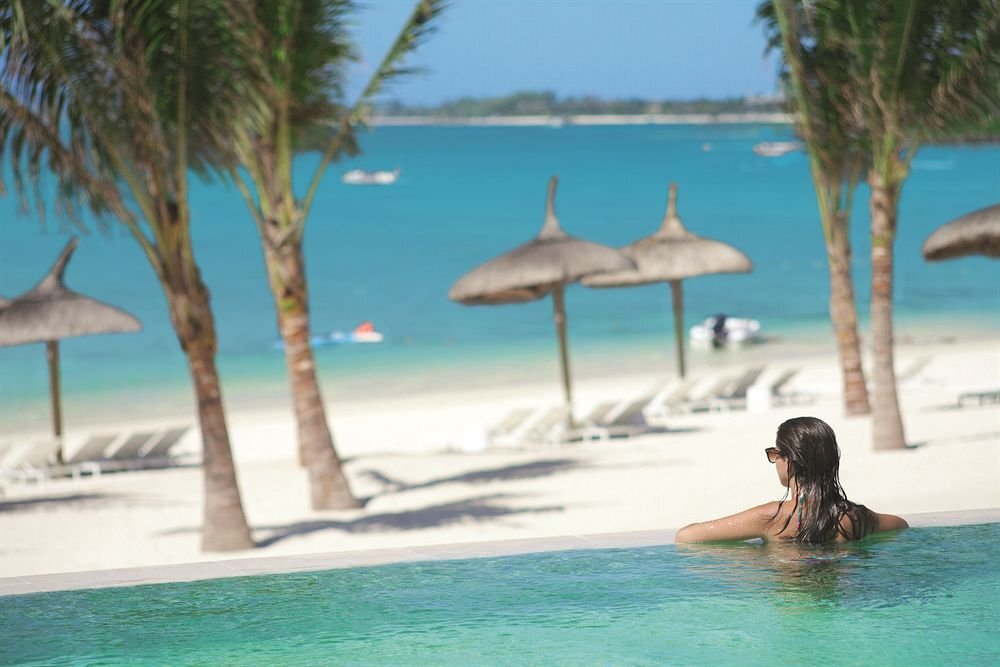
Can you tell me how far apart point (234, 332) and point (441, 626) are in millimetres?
34067

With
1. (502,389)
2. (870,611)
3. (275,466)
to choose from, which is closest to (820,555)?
(870,611)

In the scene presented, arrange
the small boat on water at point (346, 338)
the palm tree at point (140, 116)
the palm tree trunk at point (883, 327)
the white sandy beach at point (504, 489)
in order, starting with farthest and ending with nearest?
the small boat on water at point (346, 338) → the palm tree trunk at point (883, 327) → the white sandy beach at point (504, 489) → the palm tree at point (140, 116)

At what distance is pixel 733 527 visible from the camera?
6238mm

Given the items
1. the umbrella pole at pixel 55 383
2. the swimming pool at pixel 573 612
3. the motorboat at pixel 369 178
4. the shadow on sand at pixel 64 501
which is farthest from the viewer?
the motorboat at pixel 369 178

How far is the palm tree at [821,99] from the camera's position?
12297 millimetres

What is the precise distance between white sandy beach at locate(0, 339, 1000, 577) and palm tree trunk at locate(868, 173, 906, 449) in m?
0.23

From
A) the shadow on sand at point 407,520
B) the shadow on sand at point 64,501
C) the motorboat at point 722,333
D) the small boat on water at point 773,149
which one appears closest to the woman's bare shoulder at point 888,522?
the shadow on sand at point 407,520

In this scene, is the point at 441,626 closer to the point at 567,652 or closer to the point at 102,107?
the point at 567,652

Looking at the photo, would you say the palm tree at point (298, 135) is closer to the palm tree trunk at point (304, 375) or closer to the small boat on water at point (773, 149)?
the palm tree trunk at point (304, 375)

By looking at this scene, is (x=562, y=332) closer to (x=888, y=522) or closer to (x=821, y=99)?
(x=821, y=99)

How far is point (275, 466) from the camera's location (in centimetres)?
1563

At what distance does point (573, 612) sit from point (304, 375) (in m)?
6.57

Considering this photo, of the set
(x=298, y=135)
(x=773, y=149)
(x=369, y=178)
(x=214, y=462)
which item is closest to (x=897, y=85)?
(x=298, y=135)

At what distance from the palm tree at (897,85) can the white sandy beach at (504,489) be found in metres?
1.22
